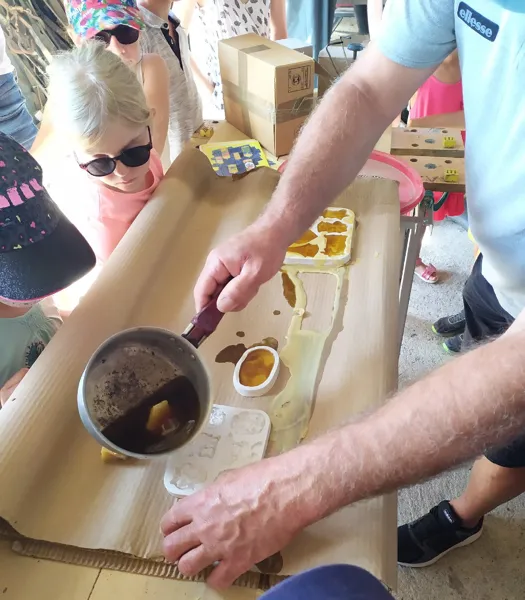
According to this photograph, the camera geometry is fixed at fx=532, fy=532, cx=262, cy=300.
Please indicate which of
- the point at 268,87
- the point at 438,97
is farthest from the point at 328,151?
the point at 438,97

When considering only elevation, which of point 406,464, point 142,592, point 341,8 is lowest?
point 341,8

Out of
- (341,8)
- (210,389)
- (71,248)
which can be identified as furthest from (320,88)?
(341,8)

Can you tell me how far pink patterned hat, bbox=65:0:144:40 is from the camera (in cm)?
129

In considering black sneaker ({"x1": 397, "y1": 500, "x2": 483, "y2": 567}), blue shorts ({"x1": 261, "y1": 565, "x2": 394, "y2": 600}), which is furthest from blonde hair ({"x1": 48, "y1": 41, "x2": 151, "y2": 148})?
black sneaker ({"x1": 397, "y1": 500, "x2": 483, "y2": 567})

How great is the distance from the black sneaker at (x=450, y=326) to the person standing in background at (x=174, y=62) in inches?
40.3

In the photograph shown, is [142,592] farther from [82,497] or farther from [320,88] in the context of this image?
[320,88]

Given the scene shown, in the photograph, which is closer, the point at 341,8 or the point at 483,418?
the point at 483,418

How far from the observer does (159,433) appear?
2.22 feet

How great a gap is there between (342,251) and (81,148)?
1.77 ft

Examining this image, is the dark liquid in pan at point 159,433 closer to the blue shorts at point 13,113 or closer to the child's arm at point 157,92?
the child's arm at point 157,92

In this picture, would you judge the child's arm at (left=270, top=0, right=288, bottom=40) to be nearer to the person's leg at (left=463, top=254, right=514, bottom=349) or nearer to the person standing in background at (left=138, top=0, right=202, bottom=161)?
the person standing in background at (left=138, top=0, right=202, bottom=161)

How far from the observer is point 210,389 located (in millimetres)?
712

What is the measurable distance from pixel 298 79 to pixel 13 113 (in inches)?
37.1

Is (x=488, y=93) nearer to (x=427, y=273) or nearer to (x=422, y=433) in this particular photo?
(x=422, y=433)
